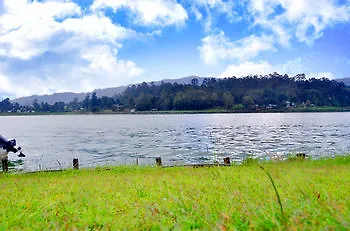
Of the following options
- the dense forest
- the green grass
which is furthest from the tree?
the green grass

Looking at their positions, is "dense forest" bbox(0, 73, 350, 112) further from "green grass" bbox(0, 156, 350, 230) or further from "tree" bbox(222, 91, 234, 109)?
"green grass" bbox(0, 156, 350, 230)

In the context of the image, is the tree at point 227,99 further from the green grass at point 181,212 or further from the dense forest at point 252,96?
the green grass at point 181,212

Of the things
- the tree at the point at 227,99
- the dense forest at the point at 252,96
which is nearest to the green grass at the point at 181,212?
the dense forest at the point at 252,96

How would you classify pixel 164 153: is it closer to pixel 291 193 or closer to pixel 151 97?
pixel 291 193

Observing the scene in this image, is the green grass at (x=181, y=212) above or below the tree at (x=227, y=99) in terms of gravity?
below

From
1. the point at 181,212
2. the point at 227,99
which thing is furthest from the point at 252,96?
the point at 181,212

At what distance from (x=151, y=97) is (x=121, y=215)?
180694mm

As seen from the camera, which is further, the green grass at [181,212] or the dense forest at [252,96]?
the dense forest at [252,96]

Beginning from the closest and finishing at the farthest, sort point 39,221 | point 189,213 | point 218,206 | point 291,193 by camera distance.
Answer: point 189,213 → point 39,221 → point 218,206 → point 291,193

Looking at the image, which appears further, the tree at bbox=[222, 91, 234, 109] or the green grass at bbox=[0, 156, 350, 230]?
the tree at bbox=[222, 91, 234, 109]

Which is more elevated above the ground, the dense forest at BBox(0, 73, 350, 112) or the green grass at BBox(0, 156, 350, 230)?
the dense forest at BBox(0, 73, 350, 112)

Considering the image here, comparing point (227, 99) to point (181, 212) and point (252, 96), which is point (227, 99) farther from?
point (181, 212)

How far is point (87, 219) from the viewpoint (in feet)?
17.3

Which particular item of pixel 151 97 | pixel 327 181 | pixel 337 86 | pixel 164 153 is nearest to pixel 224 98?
pixel 151 97
